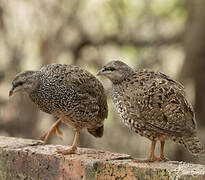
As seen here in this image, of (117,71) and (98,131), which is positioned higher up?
(117,71)

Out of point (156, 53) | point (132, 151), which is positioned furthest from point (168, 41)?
point (132, 151)

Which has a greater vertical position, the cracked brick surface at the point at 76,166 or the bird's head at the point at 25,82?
the bird's head at the point at 25,82

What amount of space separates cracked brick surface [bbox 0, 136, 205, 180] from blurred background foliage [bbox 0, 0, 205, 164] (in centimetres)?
437

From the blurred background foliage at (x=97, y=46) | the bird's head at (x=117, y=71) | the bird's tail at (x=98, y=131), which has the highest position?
the blurred background foliage at (x=97, y=46)

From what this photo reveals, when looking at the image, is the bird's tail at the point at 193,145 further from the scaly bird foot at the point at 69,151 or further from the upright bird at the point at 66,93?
the upright bird at the point at 66,93

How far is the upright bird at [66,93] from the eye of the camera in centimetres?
588

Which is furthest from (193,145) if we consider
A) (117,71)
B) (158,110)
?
(117,71)

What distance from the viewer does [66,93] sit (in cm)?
591

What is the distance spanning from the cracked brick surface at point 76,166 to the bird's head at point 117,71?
67cm

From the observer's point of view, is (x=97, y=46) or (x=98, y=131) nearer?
(x=98, y=131)

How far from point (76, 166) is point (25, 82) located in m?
1.06

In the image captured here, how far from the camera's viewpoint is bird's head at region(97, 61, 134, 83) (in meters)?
5.60

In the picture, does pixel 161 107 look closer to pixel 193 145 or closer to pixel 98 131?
pixel 193 145

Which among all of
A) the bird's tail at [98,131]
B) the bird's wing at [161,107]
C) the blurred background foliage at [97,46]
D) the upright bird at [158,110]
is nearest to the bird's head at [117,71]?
the upright bird at [158,110]
